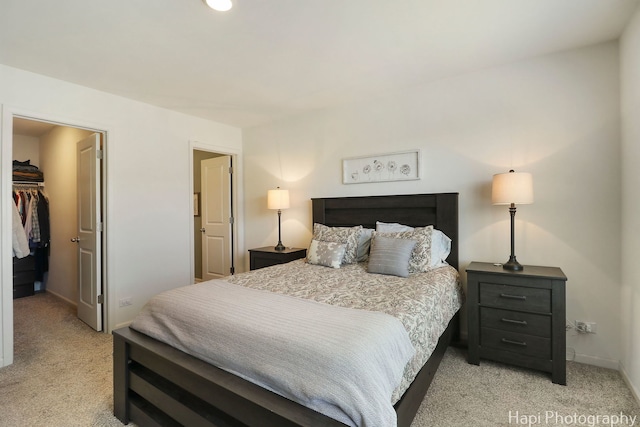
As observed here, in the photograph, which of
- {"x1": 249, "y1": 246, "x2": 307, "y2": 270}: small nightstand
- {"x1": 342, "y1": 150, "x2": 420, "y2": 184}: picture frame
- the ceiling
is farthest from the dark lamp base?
{"x1": 249, "y1": 246, "x2": 307, "y2": 270}: small nightstand

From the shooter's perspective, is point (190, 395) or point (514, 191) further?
point (514, 191)

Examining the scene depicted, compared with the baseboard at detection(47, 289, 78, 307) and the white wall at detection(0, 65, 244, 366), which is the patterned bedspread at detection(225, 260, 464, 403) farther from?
the baseboard at detection(47, 289, 78, 307)

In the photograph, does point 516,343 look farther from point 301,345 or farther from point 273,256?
point 273,256

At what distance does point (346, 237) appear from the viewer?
Answer: 3078mm

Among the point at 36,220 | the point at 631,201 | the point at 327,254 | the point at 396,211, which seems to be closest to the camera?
the point at 631,201

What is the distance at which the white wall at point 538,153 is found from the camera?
7.72 feet

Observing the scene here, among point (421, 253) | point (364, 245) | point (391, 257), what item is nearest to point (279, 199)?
point (364, 245)

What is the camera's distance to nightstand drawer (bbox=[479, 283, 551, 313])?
2.18 m

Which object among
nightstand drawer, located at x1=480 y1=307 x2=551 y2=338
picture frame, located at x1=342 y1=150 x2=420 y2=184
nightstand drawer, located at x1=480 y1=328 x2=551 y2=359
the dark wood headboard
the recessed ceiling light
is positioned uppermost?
the recessed ceiling light

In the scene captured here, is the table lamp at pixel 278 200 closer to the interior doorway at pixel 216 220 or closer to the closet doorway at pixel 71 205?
the interior doorway at pixel 216 220

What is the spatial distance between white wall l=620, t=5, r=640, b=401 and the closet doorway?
4.50m

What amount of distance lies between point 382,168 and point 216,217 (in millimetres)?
2750

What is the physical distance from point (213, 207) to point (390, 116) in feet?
9.88

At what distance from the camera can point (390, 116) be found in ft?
10.8
